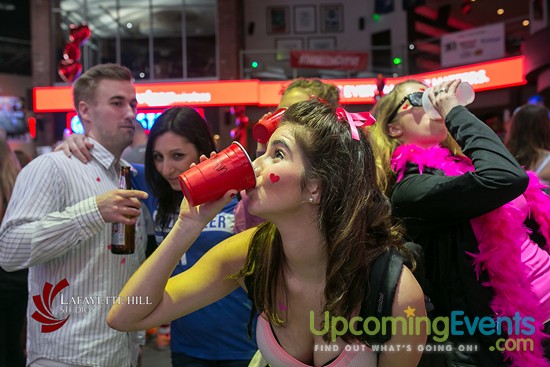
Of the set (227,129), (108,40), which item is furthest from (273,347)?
(108,40)

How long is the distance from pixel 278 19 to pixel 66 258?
14.9m

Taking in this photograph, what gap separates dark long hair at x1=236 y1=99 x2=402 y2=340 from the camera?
1320 mm

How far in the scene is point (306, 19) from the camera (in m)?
15.6

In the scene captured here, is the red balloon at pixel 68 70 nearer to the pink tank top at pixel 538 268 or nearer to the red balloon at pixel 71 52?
the red balloon at pixel 71 52

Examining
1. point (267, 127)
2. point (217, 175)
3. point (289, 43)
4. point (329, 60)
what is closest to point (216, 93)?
point (329, 60)

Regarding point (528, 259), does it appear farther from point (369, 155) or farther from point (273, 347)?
point (273, 347)

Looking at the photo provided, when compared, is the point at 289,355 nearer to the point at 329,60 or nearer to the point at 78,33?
the point at 78,33

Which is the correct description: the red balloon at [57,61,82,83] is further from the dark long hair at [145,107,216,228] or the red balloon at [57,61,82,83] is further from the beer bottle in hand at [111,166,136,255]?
the beer bottle in hand at [111,166,136,255]

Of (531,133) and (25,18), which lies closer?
(531,133)

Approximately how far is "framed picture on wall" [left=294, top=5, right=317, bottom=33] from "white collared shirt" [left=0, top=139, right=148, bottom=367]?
1447 cm

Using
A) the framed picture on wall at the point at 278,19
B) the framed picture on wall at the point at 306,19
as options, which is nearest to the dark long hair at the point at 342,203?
the framed picture on wall at the point at 306,19

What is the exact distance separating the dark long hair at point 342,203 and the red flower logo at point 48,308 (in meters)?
0.92

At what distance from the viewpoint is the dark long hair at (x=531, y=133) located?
10.8 feet

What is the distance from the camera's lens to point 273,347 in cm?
137
